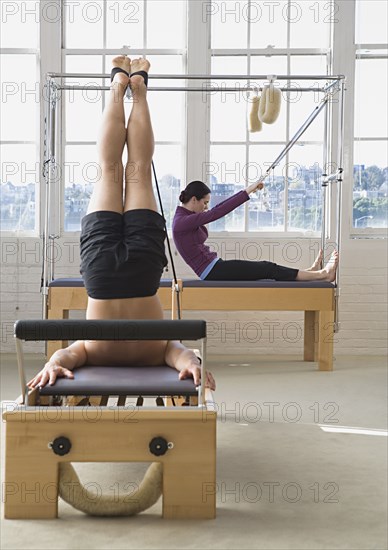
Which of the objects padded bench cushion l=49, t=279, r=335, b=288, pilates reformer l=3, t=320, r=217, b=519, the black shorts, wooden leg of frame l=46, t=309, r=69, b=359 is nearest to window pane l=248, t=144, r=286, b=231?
padded bench cushion l=49, t=279, r=335, b=288

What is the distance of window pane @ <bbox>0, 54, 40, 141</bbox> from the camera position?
646 cm


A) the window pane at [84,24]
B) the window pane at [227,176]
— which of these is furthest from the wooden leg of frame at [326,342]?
the window pane at [84,24]

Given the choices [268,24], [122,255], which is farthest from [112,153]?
[268,24]

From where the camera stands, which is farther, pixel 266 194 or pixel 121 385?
pixel 266 194

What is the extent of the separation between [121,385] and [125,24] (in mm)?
4458

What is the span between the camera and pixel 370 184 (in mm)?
6570

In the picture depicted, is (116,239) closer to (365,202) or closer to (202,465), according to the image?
(202,465)

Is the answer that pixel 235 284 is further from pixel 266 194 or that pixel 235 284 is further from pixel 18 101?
pixel 18 101

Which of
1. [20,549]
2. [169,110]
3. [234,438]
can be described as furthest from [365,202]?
[20,549]

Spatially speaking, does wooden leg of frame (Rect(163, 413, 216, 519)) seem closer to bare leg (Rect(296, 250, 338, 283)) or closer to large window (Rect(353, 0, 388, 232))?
bare leg (Rect(296, 250, 338, 283))

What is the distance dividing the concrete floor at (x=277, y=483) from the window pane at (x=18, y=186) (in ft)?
6.10

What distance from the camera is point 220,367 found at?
5801 millimetres

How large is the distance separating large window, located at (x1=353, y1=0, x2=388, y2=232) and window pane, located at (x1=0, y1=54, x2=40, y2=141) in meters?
2.55

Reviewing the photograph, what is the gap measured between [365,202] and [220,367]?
6.17 ft
